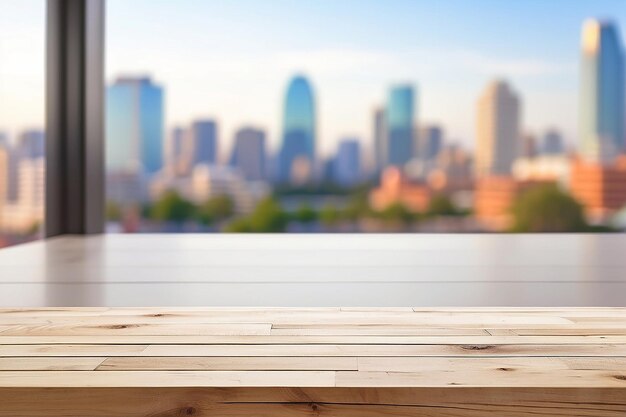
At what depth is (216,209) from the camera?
8.83 meters

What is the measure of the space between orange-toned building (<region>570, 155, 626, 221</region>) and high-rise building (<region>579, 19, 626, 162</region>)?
13 centimetres

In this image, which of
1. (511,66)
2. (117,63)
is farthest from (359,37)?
(117,63)

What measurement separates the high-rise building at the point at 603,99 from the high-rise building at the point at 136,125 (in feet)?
17.9

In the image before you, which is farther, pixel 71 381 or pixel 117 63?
pixel 117 63

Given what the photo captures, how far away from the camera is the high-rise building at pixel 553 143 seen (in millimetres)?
8086

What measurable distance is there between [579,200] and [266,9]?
475cm

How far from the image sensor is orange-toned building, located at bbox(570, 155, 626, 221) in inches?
327

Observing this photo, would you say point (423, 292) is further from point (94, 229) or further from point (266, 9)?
point (266, 9)

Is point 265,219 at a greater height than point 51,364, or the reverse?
point 51,364

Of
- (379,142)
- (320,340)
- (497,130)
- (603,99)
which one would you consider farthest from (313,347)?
(603,99)

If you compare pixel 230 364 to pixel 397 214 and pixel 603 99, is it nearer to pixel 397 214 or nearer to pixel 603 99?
pixel 397 214

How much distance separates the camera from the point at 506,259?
1.77 m

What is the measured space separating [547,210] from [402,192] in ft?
6.75

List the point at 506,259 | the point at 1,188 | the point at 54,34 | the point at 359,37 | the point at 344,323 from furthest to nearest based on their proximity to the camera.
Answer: the point at 359,37
the point at 1,188
the point at 54,34
the point at 506,259
the point at 344,323
